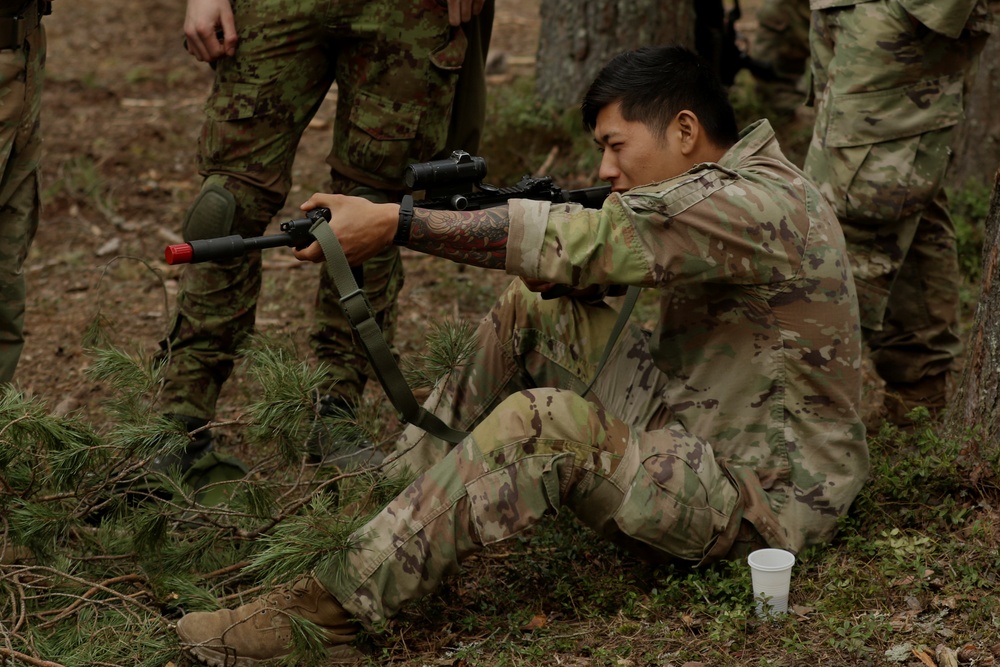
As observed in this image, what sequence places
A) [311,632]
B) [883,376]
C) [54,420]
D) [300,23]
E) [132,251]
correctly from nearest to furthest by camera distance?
1. [311,632]
2. [54,420]
3. [300,23]
4. [883,376]
5. [132,251]

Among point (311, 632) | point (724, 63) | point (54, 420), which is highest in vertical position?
point (724, 63)

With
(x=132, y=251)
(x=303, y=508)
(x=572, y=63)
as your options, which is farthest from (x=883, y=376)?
(x=132, y=251)

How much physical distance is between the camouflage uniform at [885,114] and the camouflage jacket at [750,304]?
0.91 m

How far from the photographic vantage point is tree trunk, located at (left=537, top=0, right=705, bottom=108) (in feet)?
20.2

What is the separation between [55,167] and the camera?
6.87 metres

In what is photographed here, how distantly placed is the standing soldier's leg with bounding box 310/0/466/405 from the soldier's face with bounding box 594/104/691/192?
2.70ft

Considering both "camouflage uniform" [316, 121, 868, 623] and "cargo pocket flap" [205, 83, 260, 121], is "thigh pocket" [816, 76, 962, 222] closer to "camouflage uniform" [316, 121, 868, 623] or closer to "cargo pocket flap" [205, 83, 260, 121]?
"camouflage uniform" [316, 121, 868, 623]

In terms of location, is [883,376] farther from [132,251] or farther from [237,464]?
[132,251]

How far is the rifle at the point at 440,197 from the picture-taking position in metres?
2.77

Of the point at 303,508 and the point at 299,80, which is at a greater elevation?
the point at 299,80

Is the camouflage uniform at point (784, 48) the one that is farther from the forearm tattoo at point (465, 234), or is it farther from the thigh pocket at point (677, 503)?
the forearm tattoo at point (465, 234)

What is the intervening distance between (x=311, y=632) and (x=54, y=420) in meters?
0.91

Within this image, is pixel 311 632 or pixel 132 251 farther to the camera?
pixel 132 251

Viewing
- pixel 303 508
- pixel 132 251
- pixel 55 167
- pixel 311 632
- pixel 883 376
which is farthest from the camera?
pixel 55 167
